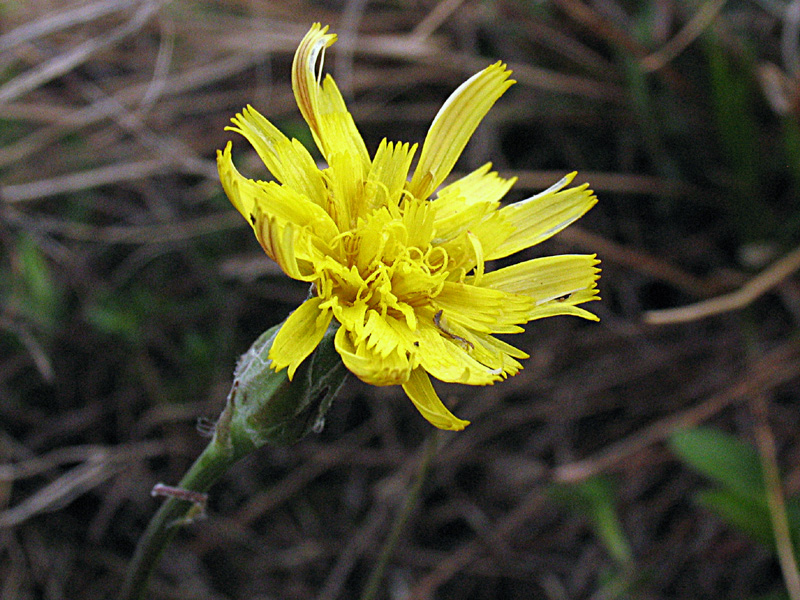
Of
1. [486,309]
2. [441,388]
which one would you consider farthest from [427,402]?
→ [441,388]

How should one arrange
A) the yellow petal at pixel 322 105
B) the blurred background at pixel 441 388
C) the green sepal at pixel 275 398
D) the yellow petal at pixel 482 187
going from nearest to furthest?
1. the green sepal at pixel 275 398
2. the yellow petal at pixel 322 105
3. the yellow petal at pixel 482 187
4. the blurred background at pixel 441 388

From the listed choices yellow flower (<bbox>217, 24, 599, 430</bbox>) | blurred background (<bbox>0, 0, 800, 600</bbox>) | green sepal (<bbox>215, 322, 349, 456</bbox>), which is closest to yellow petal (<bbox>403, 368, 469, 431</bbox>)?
yellow flower (<bbox>217, 24, 599, 430</bbox>)

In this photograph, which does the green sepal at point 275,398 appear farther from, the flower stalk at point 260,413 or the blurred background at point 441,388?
the blurred background at point 441,388

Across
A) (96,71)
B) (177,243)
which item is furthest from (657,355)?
(96,71)

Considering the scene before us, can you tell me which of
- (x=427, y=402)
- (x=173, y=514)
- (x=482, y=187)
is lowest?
(x=173, y=514)

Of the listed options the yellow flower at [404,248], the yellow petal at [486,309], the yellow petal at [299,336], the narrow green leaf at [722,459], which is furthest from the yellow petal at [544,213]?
the narrow green leaf at [722,459]

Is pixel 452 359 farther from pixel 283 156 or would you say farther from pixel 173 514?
pixel 173 514

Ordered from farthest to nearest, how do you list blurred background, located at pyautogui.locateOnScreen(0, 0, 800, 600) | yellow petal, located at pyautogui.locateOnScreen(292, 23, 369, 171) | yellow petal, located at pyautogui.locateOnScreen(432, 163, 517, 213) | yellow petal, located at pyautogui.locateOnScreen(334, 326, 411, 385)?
blurred background, located at pyautogui.locateOnScreen(0, 0, 800, 600) → yellow petal, located at pyautogui.locateOnScreen(432, 163, 517, 213) → yellow petal, located at pyautogui.locateOnScreen(292, 23, 369, 171) → yellow petal, located at pyautogui.locateOnScreen(334, 326, 411, 385)

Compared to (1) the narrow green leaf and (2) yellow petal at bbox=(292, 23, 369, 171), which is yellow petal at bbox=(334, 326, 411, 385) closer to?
(2) yellow petal at bbox=(292, 23, 369, 171)
